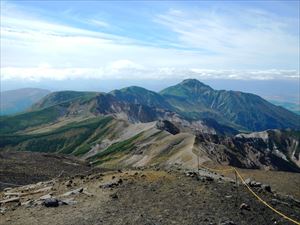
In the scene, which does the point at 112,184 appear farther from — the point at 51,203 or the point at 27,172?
the point at 27,172

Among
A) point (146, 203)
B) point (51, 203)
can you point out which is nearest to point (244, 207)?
point (146, 203)

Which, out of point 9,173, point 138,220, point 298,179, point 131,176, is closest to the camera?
point 138,220

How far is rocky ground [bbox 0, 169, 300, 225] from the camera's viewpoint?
30484 millimetres

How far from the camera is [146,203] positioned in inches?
1321

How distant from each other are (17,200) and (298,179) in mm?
48859

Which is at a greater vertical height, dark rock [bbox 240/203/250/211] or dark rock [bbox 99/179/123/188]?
dark rock [bbox 240/203/250/211]

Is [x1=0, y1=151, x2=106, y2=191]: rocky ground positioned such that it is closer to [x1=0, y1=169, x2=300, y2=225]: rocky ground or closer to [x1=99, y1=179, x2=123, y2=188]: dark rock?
[x1=0, y1=169, x2=300, y2=225]: rocky ground

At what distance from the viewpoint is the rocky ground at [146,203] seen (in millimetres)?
30484

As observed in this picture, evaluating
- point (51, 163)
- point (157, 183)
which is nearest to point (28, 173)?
point (51, 163)

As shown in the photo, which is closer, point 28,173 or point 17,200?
point 17,200

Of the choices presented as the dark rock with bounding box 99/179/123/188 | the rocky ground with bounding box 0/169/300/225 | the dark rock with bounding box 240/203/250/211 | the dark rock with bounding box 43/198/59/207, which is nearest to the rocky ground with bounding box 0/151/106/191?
the rocky ground with bounding box 0/169/300/225

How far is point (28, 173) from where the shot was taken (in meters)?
65.7

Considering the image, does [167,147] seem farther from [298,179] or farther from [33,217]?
[33,217]

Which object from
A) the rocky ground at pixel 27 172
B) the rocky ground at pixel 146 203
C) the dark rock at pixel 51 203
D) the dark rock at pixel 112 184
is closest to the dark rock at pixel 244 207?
the rocky ground at pixel 146 203
